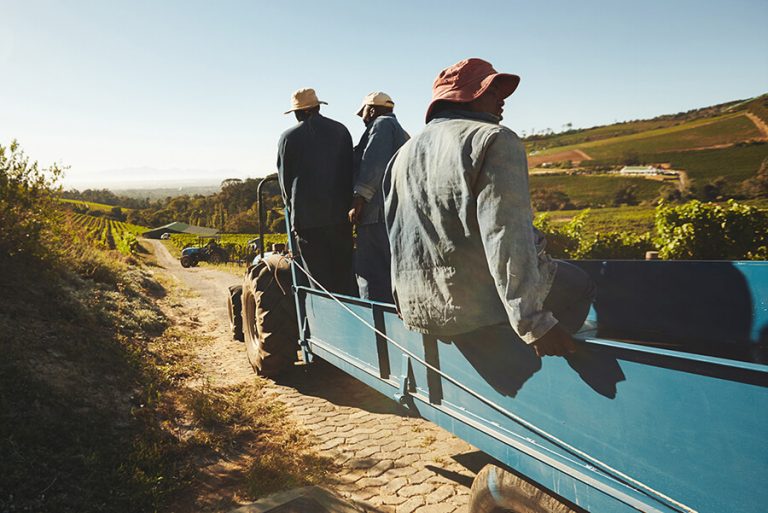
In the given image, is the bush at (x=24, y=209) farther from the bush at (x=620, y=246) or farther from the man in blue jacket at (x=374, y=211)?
the bush at (x=620, y=246)

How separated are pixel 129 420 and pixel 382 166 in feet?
9.24

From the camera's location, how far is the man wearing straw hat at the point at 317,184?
4020 mm

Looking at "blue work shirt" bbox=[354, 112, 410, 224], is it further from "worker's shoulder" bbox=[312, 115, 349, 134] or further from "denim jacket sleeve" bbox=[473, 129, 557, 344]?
"denim jacket sleeve" bbox=[473, 129, 557, 344]

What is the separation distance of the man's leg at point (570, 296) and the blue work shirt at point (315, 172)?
7.30ft

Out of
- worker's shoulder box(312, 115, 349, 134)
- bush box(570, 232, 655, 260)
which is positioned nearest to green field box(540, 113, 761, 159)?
bush box(570, 232, 655, 260)

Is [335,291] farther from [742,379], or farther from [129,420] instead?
[742,379]

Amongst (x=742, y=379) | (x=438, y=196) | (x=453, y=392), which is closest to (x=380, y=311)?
(x=453, y=392)

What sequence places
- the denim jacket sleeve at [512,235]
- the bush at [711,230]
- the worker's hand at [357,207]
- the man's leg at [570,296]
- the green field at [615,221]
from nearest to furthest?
the denim jacket sleeve at [512,235] < the man's leg at [570,296] < the worker's hand at [357,207] < the bush at [711,230] < the green field at [615,221]

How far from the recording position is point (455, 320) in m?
2.04

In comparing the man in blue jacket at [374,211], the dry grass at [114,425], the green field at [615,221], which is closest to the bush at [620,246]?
the man in blue jacket at [374,211]

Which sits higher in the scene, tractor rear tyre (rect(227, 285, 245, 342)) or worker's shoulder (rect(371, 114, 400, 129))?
worker's shoulder (rect(371, 114, 400, 129))

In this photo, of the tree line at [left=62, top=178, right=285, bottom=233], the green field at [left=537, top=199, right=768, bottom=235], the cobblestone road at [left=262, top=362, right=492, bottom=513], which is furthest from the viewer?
the tree line at [left=62, top=178, right=285, bottom=233]

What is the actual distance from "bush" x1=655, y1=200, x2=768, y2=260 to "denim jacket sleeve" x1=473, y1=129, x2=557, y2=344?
652 cm

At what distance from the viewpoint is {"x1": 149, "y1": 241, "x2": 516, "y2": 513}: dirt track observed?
3.00m
